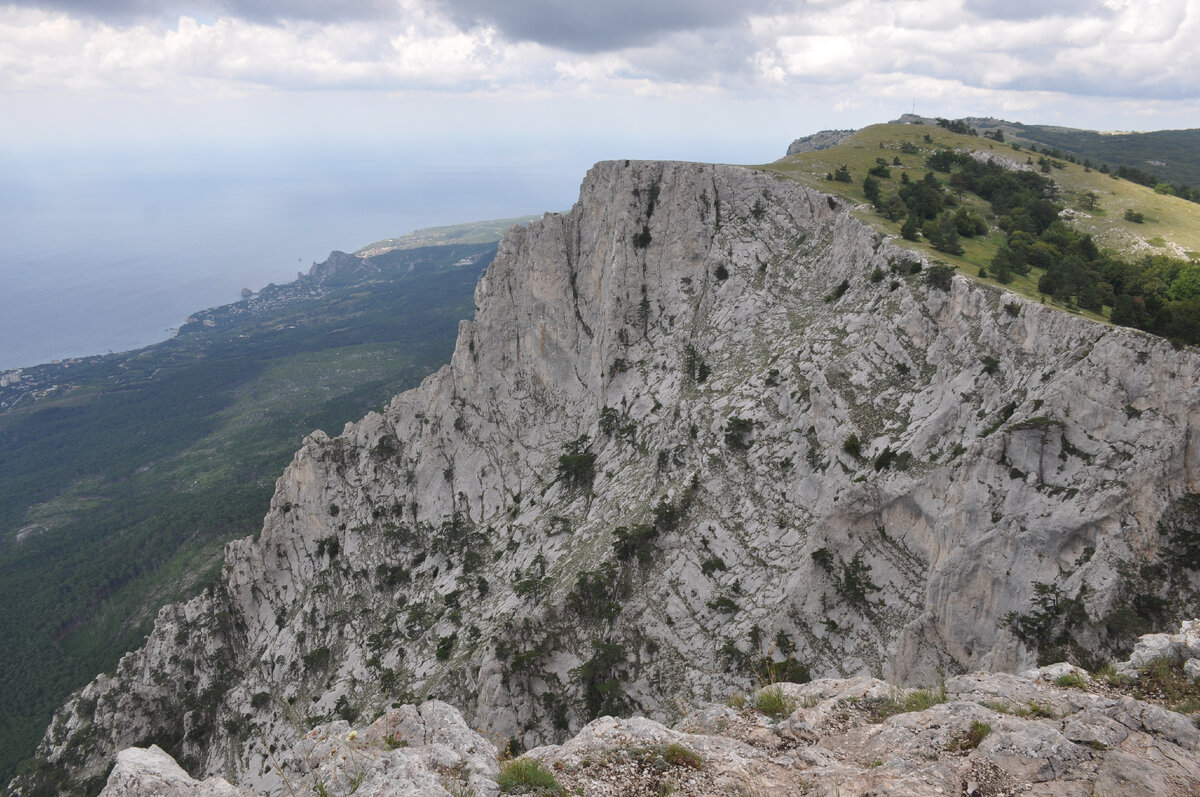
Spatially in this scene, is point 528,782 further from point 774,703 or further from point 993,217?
point 993,217

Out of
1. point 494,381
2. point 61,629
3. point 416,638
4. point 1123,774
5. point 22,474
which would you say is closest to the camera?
point 1123,774

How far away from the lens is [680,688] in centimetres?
3219

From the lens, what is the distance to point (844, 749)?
36.7 feet

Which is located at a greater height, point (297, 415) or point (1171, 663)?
point (1171, 663)

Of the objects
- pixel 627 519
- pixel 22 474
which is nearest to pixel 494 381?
pixel 627 519

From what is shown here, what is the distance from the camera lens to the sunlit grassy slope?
3908 centimetres

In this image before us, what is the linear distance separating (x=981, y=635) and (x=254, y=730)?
57.7m

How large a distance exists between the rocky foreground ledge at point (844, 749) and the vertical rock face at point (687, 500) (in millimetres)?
2350

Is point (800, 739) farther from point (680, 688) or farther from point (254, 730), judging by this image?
point (254, 730)

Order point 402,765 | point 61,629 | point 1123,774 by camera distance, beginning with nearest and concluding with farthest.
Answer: point 1123,774, point 402,765, point 61,629

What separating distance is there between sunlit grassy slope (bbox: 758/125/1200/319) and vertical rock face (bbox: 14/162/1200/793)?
366 centimetres

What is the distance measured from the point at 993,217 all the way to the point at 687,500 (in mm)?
35390

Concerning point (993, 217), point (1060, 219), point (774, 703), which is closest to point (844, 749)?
point (774, 703)

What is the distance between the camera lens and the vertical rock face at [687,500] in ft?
73.1
